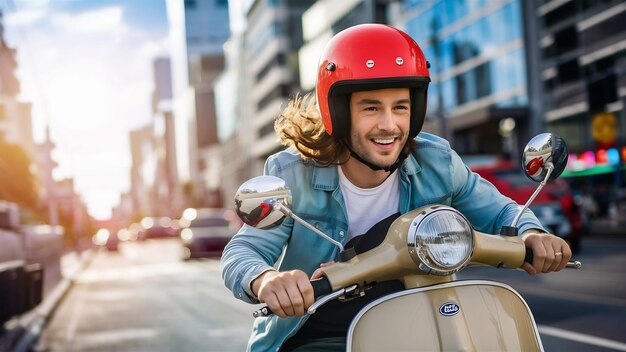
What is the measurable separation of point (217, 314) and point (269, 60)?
241ft

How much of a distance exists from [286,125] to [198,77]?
14988 centimetres

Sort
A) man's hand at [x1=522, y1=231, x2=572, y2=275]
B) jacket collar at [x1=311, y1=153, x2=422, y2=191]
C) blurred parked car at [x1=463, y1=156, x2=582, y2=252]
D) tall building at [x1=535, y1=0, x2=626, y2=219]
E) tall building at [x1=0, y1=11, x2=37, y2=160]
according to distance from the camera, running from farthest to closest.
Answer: tall building at [x1=0, y1=11, x2=37, y2=160] < tall building at [x1=535, y1=0, x2=626, y2=219] < blurred parked car at [x1=463, y1=156, x2=582, y2=252] < jacket collar at [x1=311, y1=153, x2=422, y2=191] < man's hand at [x1=522, y1=231, x2=572, y2=275]

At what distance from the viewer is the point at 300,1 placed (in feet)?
262

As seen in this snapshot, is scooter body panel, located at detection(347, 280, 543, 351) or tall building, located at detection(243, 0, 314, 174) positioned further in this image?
tall building, located at detection(243, 0, 314, 174)

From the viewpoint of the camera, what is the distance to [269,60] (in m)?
83.2

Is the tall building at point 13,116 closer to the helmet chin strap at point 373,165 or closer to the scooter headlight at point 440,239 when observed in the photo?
the helmet chin strap at point 373,165

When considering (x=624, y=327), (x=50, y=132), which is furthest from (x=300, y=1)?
(x=624, y=327)

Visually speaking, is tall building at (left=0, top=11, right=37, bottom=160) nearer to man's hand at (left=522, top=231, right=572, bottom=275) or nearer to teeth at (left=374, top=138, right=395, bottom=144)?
teeth at (left=374, top=138, right=395, bottom=144)

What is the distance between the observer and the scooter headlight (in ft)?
7.00

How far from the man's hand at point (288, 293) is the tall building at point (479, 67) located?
31.7 meters

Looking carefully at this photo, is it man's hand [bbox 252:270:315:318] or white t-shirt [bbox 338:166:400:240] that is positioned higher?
white t-shirt [bbox 338:166:400:240]

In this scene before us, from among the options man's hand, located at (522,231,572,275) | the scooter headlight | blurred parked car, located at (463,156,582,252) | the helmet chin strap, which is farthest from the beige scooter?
blurred parked car, located at (463,156,582,252)

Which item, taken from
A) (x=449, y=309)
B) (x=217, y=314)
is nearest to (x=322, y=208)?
(x=449, y=309)

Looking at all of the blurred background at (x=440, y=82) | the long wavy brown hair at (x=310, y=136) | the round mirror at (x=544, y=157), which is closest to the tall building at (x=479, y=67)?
the blurred background at (x=440, y=82)
